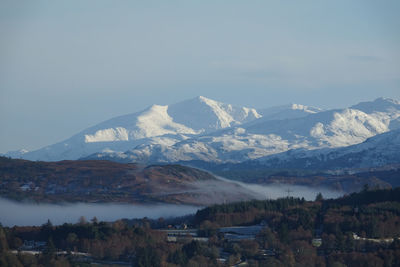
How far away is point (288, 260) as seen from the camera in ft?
417

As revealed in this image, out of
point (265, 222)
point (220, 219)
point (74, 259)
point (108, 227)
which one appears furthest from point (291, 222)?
point (74, 259)

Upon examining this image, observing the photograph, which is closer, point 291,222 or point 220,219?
point 291,222

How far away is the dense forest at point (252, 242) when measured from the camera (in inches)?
4995

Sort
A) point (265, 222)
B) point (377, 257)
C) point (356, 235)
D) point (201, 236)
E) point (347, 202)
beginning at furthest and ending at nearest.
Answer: point (347, 202)
point (265, 222)
point (201, 236)
point (356, 235)
point (377, 257)

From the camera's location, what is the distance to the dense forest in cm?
12688

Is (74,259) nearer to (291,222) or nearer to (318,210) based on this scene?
(291,222)

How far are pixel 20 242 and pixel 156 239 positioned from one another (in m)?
21.7

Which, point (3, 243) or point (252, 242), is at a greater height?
point (3, 243)

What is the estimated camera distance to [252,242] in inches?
5507

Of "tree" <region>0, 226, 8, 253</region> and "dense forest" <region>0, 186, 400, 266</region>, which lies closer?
"dense forest" <region>0, 186, 400, 266</region>

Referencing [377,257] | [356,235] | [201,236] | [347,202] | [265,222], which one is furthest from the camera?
[347,202]

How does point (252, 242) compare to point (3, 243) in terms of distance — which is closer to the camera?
point (3, 243)

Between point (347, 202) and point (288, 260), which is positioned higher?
point (347, 202)

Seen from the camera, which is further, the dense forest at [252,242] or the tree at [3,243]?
the tree at [3,243]
